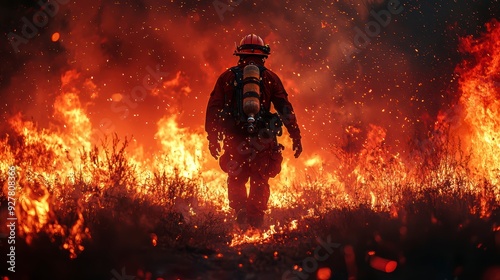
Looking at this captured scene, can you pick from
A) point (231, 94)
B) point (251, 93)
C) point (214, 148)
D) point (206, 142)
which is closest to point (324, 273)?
point (251, 93)

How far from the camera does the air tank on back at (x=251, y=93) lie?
6.37 meters

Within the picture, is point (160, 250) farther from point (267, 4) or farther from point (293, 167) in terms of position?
point (267, 4)

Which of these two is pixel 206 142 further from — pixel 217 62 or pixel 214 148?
pixel 214 148

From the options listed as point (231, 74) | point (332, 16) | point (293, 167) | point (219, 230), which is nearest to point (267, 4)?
point (332, 16)

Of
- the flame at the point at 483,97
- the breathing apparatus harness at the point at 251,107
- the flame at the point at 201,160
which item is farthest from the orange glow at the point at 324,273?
the flame at the point at 483,97

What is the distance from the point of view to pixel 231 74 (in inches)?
274

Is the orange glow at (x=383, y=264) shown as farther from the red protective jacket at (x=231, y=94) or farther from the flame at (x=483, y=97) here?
the flame at (x=483, y=97)

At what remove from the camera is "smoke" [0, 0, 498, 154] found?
1056 centimetres

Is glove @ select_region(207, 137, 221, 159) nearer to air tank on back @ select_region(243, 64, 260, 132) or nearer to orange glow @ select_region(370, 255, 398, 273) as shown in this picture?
air tank on back @ select_region(243, 64, 260, 132)

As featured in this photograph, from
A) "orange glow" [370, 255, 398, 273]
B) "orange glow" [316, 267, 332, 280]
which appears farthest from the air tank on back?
"orange glow" [370, 255, 398, 273]

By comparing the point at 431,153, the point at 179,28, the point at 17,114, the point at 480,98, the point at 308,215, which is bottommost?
the point at 308,215

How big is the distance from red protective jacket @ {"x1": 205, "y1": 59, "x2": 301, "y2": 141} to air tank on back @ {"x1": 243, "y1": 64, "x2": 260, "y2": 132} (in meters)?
0.42

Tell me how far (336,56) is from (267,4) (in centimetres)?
189

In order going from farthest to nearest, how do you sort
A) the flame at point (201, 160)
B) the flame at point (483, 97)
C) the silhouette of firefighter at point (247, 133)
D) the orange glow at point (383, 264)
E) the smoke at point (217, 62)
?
1. the smoke at point (217, 62)
2. the flame at point (483, 97)
3. the flame at point (201, 160)
4. the silhouette of firefighter at point (247, 133)
5. the orange glow at point (383, 264)
